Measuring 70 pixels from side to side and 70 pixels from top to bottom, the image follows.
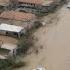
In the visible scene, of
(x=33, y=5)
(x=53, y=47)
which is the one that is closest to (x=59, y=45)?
(x=53, y=47)

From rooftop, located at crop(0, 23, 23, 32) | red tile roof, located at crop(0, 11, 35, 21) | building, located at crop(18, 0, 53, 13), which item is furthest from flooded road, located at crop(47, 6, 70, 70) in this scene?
rooftop, located at crop(0, 23, 23, 32)

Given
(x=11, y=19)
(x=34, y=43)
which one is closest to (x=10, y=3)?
(x=11, y=19)

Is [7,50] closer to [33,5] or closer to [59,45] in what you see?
[59,45]

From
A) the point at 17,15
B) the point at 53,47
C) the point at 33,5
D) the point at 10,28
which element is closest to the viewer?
the point at 53,47

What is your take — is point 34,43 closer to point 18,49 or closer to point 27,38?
point 27,38

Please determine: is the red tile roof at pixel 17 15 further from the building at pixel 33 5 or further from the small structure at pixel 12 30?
the small structure at pixel 12 30

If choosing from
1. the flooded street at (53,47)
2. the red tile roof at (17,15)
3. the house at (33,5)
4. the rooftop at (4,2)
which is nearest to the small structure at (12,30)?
the flooded street at (53,47)
